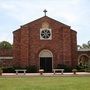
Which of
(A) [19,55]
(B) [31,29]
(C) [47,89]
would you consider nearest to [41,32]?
(B) [31,29]

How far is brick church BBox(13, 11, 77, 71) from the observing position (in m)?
54.2

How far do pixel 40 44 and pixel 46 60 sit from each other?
2709 millimetres

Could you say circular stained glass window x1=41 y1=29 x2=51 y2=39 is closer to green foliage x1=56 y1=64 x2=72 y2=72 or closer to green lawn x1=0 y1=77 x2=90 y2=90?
green foliage x1=56 y1=64 x2=72 y2=72

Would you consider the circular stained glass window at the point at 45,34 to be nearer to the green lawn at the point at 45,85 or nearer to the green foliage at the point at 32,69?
the green foliage at the point at 32,69

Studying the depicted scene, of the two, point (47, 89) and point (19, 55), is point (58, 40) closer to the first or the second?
point (19, 55)

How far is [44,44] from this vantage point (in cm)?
5472

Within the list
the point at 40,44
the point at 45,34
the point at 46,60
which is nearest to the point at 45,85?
the point at 46,60

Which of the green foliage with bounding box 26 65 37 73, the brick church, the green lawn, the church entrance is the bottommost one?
the green lawn

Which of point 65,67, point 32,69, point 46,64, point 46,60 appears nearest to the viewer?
point 32,69

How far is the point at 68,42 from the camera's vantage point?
179 feet

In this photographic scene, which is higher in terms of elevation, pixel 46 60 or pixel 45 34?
pixel 45 34

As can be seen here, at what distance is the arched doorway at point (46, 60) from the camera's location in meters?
54.4

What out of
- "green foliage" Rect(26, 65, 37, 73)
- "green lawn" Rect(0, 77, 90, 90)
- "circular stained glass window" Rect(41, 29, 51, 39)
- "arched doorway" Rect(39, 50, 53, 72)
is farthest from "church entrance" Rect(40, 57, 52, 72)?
"green lawn" Rect(0, 77, 90, 90)

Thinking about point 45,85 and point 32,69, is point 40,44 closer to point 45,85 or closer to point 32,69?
point 32,69
